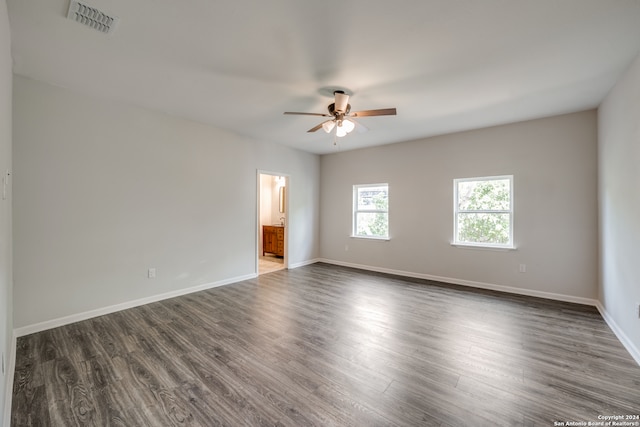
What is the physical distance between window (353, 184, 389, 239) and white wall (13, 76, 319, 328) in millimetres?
2492

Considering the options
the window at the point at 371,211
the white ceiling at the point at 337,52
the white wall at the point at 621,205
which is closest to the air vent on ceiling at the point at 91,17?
the white ceiling at the point at 337,52

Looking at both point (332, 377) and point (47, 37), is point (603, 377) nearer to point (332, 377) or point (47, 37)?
point (332, 377)

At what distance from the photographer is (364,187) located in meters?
6.16

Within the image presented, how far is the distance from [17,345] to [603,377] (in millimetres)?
5166

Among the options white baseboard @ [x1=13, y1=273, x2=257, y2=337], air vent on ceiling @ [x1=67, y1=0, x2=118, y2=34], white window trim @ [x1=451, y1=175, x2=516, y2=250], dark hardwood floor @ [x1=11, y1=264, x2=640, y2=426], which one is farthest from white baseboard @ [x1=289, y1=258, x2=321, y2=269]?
air vent on ceiling @ [x1=67, y1=0, x2=118, y2=34]

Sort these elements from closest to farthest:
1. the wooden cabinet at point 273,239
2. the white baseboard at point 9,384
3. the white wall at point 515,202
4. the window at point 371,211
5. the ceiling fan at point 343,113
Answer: the white baseboard at point 9,384, the ceiling fan at point 343,113, the white wall at point 515,202, the window at point 371,211, the wooden cabinet at point 273,239

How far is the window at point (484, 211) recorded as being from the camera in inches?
174

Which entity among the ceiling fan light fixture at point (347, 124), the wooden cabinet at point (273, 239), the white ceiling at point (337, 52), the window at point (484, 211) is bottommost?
the wooden cabinet at point (273, 239)

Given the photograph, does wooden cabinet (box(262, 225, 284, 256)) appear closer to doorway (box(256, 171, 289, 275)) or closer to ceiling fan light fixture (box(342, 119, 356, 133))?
doorway (box(256, 171, 289, 275))

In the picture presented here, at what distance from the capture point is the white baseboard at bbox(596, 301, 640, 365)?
238 centimetres

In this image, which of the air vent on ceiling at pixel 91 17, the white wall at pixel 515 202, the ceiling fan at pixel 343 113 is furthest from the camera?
the white wall at pixel 515 202

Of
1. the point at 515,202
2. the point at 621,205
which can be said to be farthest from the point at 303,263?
the point at 621,205

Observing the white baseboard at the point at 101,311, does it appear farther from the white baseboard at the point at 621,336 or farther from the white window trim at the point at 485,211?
the white baseboard at the point at 621,336

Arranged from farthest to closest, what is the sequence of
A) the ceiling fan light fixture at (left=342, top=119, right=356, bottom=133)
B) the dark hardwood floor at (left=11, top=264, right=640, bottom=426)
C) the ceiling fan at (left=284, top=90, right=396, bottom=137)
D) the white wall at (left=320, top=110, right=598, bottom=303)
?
the white wall at (left=320, top=110, right=598, bottom=303)
the ceiling fan light fixture at (left=342, top=119, right=356, bottom=133)
the ceiling fan at (left=284, top=90, right=396, bottom=137)
the dark hardwood floor at (left=11, top=264, right=640, bottom=426)
